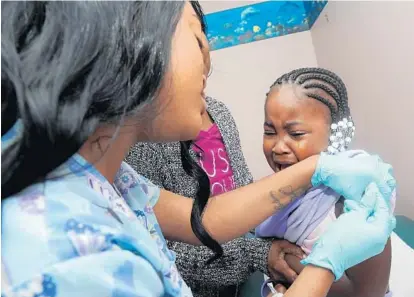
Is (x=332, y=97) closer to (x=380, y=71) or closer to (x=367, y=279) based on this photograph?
(x=367, y=279)

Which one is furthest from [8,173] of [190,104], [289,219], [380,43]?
[380,43]

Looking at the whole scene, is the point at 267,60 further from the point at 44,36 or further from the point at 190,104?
the point at 44,36

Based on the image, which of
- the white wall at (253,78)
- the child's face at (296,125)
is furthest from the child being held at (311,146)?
the white wall at (253,78)

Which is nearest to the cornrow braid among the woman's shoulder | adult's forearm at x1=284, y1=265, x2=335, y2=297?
the woman's shoulder

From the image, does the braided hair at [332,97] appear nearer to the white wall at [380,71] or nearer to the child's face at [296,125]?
the child's face at [296,125]

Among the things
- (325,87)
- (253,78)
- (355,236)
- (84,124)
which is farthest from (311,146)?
(253,78)

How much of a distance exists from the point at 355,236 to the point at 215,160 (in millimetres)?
518

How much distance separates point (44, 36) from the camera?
0.54 m

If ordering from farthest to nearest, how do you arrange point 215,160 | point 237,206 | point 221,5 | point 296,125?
point 221,5, point 215,160, point 296,125, point 237,206

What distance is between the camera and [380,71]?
5.84ft

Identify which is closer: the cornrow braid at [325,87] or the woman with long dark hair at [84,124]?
the woman with long dark hair at [84,124]

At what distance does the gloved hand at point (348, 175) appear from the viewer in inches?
42.6

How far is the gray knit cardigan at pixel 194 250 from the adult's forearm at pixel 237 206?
0.68 ft

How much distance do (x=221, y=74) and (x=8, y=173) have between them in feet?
6.26
